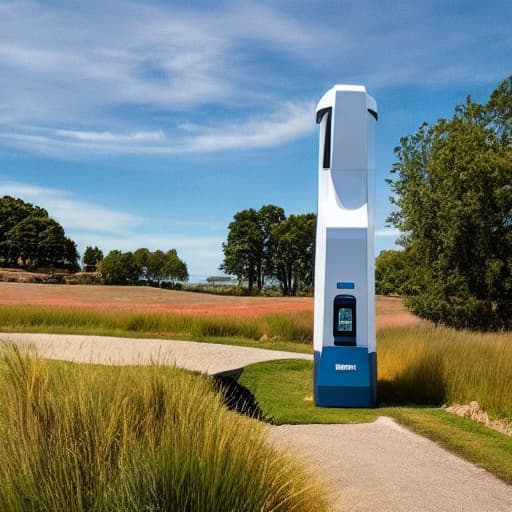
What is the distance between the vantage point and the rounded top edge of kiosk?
23.8 ft

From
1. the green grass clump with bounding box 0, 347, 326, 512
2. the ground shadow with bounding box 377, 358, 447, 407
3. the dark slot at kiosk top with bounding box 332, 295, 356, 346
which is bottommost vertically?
the ground shadow with bounding box 377, 358, 447, 407

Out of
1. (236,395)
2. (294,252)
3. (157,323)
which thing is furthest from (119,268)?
(236,395)

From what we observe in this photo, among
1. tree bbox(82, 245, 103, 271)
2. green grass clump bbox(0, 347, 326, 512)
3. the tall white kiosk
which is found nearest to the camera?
green grass clump bbox(0, 347, 326, 512)

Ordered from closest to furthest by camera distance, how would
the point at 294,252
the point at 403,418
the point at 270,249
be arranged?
the point at 403,418
the point at 294,252
the point at 270,249

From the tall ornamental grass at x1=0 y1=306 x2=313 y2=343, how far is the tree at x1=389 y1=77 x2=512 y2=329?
140 inches

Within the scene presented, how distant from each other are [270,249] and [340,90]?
41736 millimetres

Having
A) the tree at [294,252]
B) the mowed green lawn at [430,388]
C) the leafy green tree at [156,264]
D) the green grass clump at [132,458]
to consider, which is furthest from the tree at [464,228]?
the leafy green tree at [156,264]

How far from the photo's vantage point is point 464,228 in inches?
569

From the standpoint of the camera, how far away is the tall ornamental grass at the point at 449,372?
712 centimetres

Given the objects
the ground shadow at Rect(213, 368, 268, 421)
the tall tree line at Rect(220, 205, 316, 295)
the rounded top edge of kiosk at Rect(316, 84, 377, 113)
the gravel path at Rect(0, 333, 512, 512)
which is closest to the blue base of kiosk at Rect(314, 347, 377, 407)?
the gravel path at Rect(0, 333, 512, 512)

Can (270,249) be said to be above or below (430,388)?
above

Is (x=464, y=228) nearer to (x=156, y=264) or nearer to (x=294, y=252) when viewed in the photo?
(x=294, y=252)

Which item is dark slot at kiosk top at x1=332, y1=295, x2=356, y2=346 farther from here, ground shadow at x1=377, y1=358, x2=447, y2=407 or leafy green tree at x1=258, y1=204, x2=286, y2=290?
leafy green tree at x1=258, y1=204, x2=286, y2=290

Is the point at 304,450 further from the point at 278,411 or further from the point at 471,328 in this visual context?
the point at 471,328
